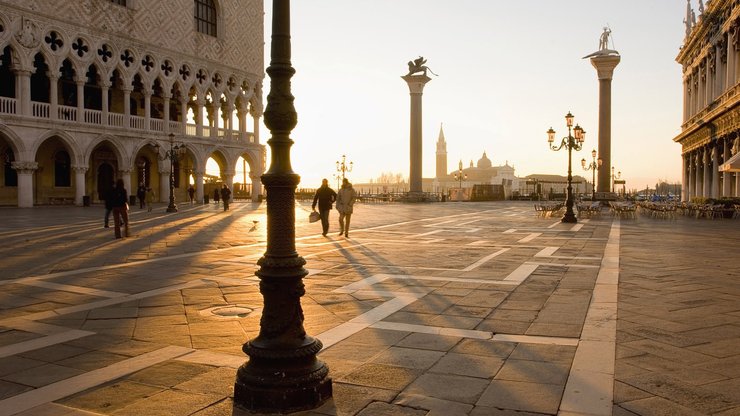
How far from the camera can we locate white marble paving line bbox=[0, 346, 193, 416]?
3.32 metres

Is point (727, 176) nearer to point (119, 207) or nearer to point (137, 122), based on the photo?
point (119, 207)

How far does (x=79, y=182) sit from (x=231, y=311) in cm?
3010

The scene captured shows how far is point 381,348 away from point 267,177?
1751mm

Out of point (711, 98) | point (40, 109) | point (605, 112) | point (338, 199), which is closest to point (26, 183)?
point (40, 109)

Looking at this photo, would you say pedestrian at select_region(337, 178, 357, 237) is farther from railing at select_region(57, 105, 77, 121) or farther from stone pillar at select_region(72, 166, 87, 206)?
railing at select_region(57, 105, 77, 121)

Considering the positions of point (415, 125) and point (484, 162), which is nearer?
point (415, 125)

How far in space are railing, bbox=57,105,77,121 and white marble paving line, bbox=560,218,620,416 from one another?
31.2 meters

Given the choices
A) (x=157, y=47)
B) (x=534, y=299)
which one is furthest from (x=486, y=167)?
(x=534, y=299)

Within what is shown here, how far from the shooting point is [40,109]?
97.1 ft

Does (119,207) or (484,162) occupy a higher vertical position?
(484,162)

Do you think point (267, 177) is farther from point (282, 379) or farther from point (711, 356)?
point (711, 356)

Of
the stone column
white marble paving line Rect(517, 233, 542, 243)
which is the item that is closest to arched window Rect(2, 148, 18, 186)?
white marble paving line Rect(517, 233, 542, 243)

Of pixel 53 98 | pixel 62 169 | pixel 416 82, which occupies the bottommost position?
pixel 62 169

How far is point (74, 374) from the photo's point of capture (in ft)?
12.6
